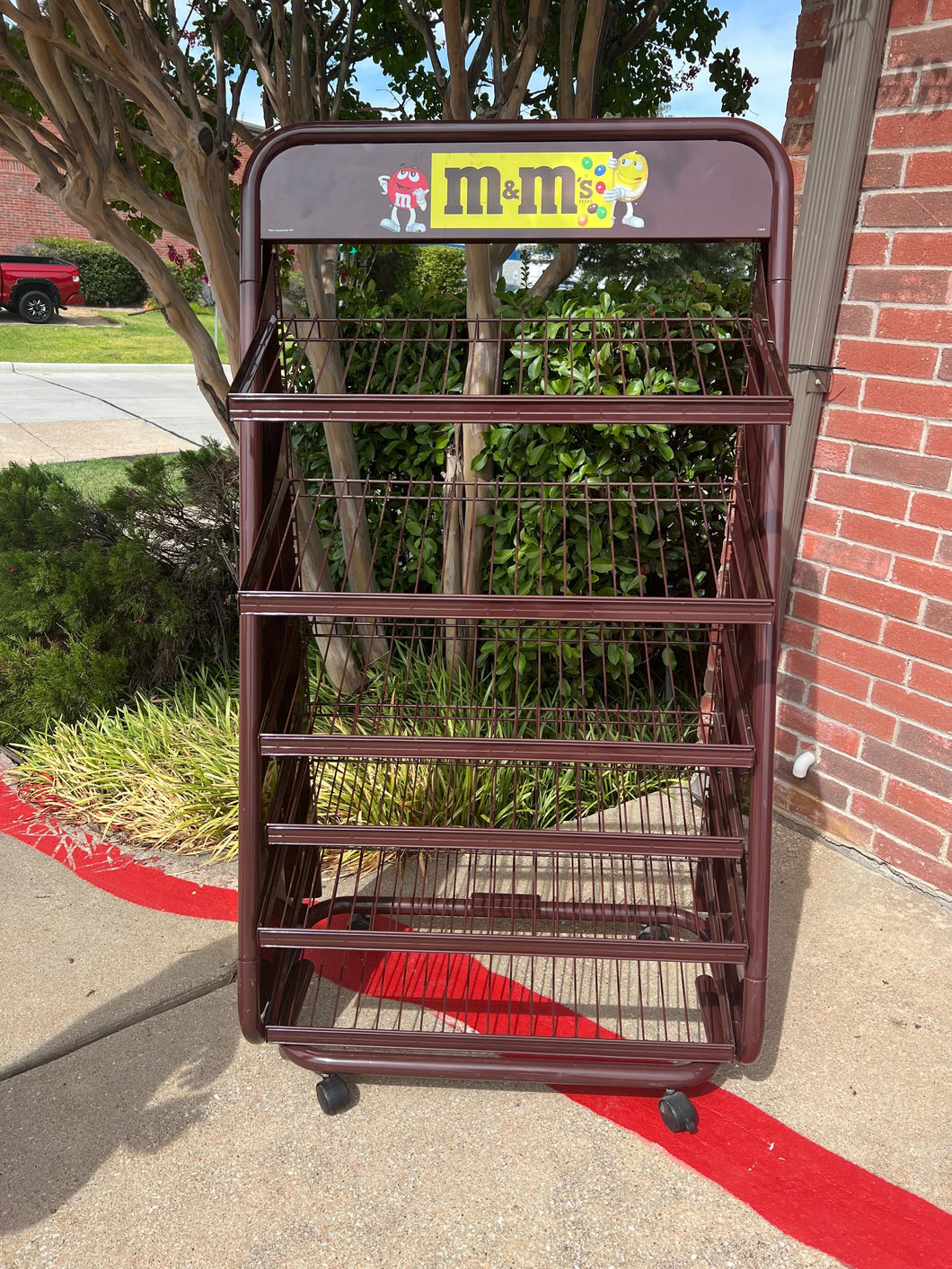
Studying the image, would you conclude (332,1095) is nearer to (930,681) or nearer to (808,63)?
(930,681)

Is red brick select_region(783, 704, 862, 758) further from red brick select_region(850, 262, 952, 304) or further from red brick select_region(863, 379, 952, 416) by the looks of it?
red brick select_region(850, 262, 952, 304)

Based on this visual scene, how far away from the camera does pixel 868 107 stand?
8.54ft

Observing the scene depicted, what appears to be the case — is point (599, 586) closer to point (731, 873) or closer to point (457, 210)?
point (731, 873)

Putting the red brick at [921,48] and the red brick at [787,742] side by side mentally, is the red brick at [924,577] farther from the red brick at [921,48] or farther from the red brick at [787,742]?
the red brick at [921,48]

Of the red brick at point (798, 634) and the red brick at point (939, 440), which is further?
the red brick at point (798, 634)

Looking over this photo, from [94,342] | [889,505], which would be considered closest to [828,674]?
[889,505]

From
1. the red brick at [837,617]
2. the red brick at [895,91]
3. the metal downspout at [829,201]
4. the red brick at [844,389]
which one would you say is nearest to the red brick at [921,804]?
the red brick at [837,617]

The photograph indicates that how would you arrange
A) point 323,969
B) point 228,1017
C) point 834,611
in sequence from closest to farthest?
1. point 228,1017
2. point 323,969
3. point 834,611

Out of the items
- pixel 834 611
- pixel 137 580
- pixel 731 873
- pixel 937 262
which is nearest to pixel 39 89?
pixel 137 580

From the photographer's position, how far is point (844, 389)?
2818mm

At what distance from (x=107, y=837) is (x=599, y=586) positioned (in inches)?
77.6

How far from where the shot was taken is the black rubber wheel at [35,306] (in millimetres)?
21016

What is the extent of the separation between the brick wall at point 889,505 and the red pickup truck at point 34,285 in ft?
71.6

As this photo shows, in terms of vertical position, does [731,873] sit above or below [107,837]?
above
